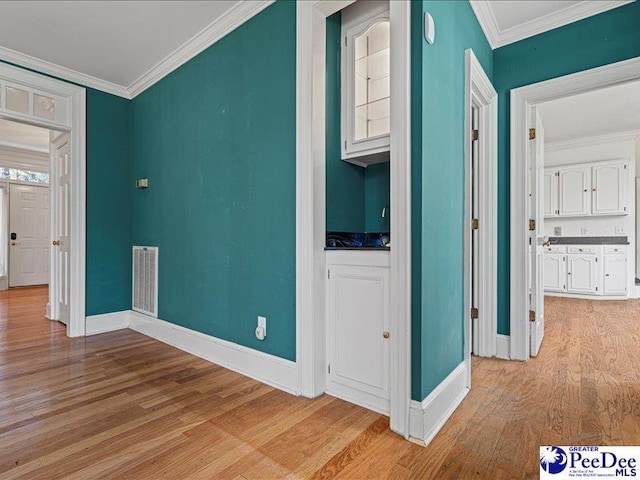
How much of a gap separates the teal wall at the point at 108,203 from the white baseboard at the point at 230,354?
0.55m

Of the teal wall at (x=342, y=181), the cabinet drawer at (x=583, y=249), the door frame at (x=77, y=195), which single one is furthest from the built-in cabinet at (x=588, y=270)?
the door frame at (x=77, y=195)

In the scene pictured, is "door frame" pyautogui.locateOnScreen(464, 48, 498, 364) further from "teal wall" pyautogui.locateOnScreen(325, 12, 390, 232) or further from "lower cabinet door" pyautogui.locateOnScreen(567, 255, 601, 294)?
"lower cabinet door" pyautogui.locateOnScreen(567, 255, 601, 294)

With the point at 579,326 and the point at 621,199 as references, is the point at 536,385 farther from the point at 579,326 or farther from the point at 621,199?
the point at 621,199

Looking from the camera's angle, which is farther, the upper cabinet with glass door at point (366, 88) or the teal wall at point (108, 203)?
the teal wall at point (108, 203)

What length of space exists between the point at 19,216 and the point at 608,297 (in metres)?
10.5

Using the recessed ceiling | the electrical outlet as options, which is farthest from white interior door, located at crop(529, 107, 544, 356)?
the recessed ceiling

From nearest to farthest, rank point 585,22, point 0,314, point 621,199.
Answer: point 585,22
point 0,314
point 621,199

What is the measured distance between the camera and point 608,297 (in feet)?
17.7

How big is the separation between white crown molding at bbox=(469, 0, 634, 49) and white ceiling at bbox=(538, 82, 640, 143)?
1425 mm

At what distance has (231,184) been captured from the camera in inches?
102

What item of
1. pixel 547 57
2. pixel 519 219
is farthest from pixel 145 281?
pixel 547 57

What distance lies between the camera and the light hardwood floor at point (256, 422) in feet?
4.68

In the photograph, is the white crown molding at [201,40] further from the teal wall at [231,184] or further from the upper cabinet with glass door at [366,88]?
the upper cabinet with glass door at [366,88]

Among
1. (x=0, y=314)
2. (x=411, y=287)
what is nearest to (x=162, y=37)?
(x=411, y=287)
